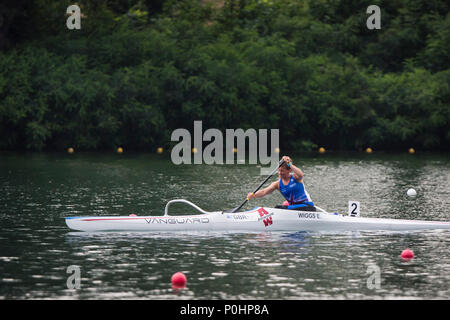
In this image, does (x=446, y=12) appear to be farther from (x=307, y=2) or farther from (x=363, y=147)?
(x=363, y=147)

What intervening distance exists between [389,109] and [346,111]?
2.73 metres

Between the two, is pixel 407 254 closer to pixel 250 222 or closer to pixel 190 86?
pixel 250 222

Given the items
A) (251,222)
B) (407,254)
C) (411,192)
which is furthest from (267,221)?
(411,192)

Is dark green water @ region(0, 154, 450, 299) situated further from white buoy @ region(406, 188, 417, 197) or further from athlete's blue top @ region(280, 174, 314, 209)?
athlete's blue top @ region(280, 174, 314, 209)

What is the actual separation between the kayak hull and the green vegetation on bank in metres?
24.7

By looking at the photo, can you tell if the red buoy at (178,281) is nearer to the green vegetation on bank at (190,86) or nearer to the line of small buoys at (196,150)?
the line of small buoys at (196,150)

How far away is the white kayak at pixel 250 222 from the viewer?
19906 mm

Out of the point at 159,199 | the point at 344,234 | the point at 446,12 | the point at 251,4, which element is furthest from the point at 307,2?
the point at 344,234

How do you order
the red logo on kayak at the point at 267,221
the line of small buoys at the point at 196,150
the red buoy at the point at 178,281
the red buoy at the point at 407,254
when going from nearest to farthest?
1. the red buoy at the point at 178,281
2. the red buoy at the point at 407,254
3. the red logo on kayak at the point at 267,221
4. the line of small buoys at the point at 196,150

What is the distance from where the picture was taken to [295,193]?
20453mm

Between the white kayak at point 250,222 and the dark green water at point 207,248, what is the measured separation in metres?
0.31

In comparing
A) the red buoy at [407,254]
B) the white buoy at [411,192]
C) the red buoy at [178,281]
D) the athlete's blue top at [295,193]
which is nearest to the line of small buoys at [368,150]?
the white buoy at [411,192]

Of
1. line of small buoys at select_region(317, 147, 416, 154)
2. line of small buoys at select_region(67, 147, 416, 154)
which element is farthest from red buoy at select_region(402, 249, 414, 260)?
line of small buoys at select_region(317, 147, 416, 154)

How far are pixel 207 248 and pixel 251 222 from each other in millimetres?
2383
